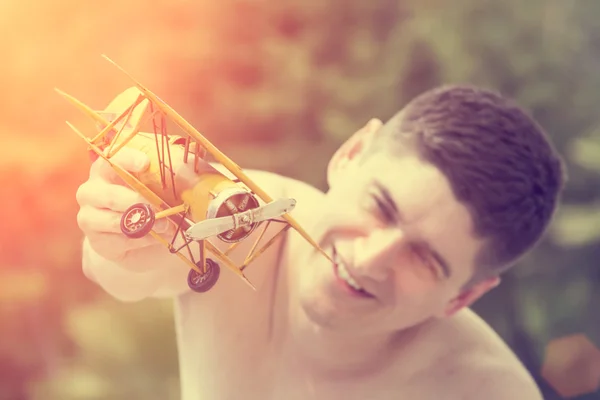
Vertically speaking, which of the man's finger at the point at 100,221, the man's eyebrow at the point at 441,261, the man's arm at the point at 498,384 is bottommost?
the man's arm at the point at 498,384

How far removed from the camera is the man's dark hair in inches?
29.9

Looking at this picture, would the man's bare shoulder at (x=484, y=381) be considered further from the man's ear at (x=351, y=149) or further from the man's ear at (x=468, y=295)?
the man's ear at (x=351, y=149)

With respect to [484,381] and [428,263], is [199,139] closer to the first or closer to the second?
[428,263]

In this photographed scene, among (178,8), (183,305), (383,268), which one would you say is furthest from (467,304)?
(178,8)

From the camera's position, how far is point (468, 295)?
34.1 inches

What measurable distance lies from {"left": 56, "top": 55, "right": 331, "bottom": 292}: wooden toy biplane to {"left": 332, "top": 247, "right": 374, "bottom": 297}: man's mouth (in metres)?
0.14

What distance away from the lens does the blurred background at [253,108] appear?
2.64 feet

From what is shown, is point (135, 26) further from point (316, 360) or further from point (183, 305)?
point (316, 360)

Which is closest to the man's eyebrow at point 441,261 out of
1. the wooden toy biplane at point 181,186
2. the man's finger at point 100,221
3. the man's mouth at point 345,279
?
the man's mouth at point 345,279

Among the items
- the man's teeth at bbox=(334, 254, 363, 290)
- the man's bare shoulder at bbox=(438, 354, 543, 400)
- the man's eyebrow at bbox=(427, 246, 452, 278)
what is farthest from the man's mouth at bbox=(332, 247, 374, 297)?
the man's bare shoulder at bbox=(438, 354, 543, 400)

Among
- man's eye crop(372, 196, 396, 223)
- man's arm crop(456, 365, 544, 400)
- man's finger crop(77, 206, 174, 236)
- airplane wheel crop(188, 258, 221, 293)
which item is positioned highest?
man's finger crop(77, 206, 174, 236)

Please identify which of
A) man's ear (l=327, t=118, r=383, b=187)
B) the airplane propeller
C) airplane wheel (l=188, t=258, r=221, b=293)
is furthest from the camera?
man's ear (l=327, t=118, r=383, b=187)

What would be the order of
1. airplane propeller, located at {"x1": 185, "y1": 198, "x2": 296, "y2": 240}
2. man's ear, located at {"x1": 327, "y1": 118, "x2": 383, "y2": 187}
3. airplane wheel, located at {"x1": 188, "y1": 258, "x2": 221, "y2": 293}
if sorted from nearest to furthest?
airplane propeller, located at {"x1": 185, "y1": 198, "x2": 296, "y2": 240}, airplane wheel, located at {"x1": 188, "y1": 258, "x2": 221, "y2": 293}, man's ear, located at {"x1": 327, "y1": 118, "x2": 383, "y2": 187}

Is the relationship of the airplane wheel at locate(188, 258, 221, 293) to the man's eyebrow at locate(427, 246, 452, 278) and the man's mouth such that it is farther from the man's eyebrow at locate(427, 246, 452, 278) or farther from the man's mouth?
the man's eyebrow at locate(427, 246, 452, 278)
